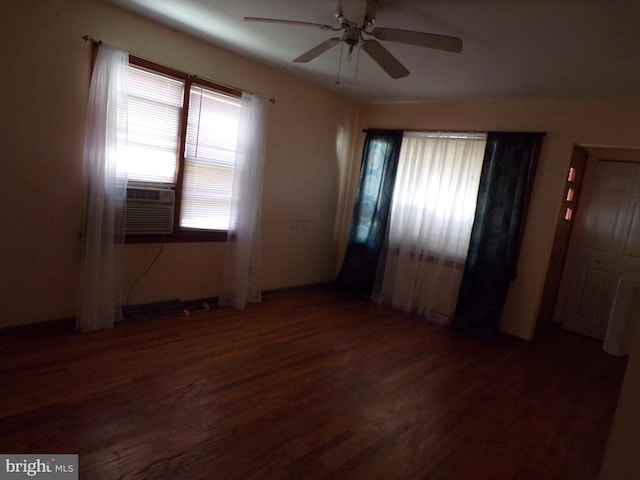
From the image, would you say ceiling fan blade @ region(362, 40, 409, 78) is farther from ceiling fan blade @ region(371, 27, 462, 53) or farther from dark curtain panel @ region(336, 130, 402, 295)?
dark curtain panel @ region(336, 130, 402, 295)

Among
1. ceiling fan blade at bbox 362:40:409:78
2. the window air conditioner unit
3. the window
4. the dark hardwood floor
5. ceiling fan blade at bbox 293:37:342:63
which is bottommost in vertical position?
the dark hardwood floor

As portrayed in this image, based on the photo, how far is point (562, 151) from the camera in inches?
153

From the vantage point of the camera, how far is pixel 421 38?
2057mm

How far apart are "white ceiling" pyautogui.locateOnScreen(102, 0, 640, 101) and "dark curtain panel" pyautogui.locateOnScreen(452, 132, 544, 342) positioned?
0.57 metres

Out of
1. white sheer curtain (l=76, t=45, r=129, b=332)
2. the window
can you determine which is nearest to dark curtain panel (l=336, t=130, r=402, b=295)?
the window

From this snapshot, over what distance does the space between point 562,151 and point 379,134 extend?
2102mm

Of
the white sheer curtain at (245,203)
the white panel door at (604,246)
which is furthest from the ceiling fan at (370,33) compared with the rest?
the white panel door at (604,246)

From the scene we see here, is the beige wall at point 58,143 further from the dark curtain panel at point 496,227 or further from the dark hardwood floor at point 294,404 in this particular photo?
the dark curtain panel at point 496,227

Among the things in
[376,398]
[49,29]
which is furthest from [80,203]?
[376,398]

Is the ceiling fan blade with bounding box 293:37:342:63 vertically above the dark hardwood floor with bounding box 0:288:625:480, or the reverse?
the ceiling fan blade with bounding box 293:37:342:63

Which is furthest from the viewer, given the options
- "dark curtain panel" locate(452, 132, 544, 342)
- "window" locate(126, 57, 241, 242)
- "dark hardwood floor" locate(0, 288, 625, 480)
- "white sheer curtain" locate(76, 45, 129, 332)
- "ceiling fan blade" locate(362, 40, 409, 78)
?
"dark curtain panel" locate(452, 132, 544, 342)

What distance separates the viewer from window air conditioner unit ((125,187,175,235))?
336cm

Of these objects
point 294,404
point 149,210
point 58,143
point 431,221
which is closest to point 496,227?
point 431,221

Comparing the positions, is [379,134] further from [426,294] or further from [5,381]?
[5,381]
